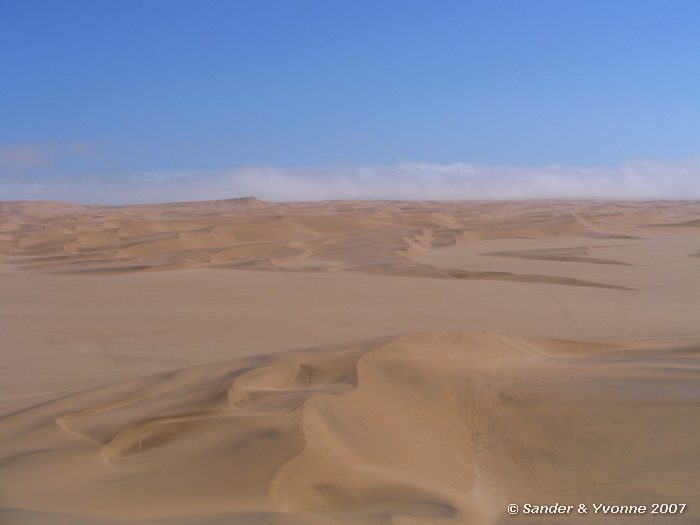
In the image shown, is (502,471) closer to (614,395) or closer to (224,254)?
(614,395)

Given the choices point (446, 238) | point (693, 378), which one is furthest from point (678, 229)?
point (693, 378)

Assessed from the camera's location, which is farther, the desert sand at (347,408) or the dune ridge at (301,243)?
the dune ridge at (301,243)

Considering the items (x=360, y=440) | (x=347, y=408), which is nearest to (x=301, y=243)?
(x=347, y=408)

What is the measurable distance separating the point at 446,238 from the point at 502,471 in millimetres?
24113

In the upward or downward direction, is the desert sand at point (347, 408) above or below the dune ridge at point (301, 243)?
below

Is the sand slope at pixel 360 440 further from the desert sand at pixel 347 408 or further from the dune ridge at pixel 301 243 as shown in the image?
the dune ridge at pixel 301 243

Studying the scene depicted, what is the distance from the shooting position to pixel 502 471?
5.20m

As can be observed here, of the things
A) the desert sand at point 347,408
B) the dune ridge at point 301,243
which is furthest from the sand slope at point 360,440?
the dune ridge at point 301,243

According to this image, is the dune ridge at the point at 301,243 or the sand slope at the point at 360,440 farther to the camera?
the dune ridge at the point at 301,243

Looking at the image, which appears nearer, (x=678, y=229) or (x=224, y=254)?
(x=224, y=254)

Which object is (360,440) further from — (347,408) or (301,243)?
(301,243)

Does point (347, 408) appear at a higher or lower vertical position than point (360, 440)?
higher

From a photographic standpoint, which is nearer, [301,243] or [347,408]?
[347,408]

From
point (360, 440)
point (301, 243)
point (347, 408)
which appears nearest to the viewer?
point (360, 440)
